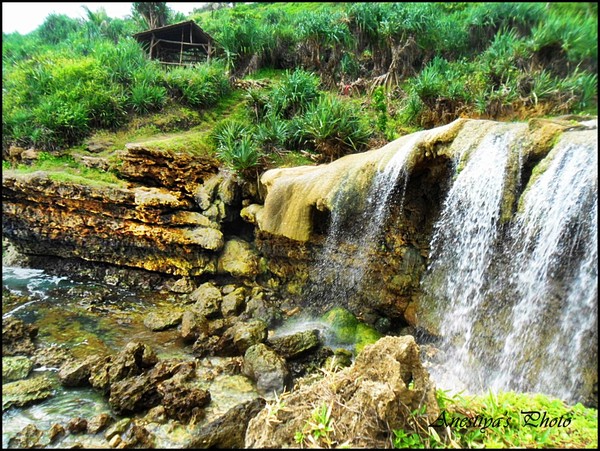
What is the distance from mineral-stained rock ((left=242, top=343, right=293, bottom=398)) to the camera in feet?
18.5

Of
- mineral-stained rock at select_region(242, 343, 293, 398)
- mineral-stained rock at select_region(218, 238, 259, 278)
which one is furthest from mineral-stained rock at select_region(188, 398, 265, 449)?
mineral-stained rock at select_region(218, 238, 259, 278)

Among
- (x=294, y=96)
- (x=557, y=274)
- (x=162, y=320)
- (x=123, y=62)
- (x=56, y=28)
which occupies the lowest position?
(x=162, y=320)

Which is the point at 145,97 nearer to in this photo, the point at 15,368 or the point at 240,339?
the point at 15,368

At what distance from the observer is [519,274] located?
4957 mm

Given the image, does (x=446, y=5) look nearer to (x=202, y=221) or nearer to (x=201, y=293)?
(x=202, y=221)

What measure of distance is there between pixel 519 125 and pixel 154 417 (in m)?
7.32

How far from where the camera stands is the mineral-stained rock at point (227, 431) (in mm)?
4312

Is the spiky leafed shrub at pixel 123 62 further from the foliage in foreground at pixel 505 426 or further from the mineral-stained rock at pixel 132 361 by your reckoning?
the foliage in foreground at pixel 505 426

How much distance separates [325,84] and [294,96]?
3.70 meters

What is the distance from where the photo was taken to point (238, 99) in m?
15.0

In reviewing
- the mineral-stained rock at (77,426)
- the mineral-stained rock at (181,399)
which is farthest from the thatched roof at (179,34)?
the mineral-stained rock at (77,426)

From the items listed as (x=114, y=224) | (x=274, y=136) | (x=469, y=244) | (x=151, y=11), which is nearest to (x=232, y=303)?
(x=114, y=224)

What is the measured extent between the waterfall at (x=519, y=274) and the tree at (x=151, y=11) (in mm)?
22559

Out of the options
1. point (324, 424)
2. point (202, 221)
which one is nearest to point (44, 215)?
point (202, 221)
